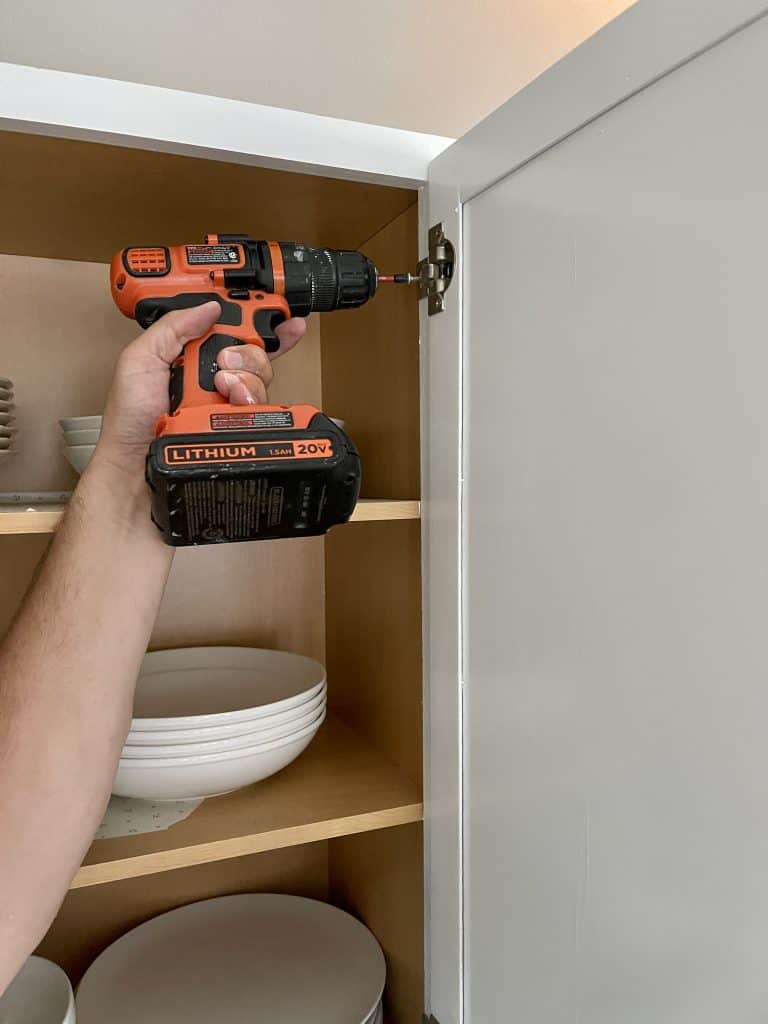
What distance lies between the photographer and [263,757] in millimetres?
885

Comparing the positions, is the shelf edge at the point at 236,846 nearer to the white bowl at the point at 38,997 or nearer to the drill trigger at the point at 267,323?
the white bowl at the point at 38,997

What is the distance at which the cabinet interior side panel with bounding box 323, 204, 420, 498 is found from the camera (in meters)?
0.94

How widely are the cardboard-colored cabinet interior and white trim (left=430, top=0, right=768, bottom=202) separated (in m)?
0.20

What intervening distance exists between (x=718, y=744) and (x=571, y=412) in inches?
10.1

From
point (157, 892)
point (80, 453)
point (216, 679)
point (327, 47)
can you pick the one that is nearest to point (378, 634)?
point (216, 679)

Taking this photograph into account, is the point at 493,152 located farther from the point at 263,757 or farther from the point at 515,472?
the point at 263,757

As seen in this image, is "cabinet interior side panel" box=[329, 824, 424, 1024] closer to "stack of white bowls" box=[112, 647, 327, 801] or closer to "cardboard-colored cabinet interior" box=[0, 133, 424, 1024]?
"cardboard-colored cabinet interior" box=[0, 133, 424, 1024]

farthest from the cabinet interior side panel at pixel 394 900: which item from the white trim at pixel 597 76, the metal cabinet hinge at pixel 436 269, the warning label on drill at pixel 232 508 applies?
the white trim at pixel 597 76

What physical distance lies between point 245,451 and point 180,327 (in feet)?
0.53

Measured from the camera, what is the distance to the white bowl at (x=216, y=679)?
1087mm

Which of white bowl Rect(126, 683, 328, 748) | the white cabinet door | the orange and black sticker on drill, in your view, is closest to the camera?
the white cabinet door

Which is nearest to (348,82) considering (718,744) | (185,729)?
(185,729)

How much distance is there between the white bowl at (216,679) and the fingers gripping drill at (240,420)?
1.46ft

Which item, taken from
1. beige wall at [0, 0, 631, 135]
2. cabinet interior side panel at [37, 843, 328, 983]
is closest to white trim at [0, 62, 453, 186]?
beige wall at [0, 0, 631, 135]
